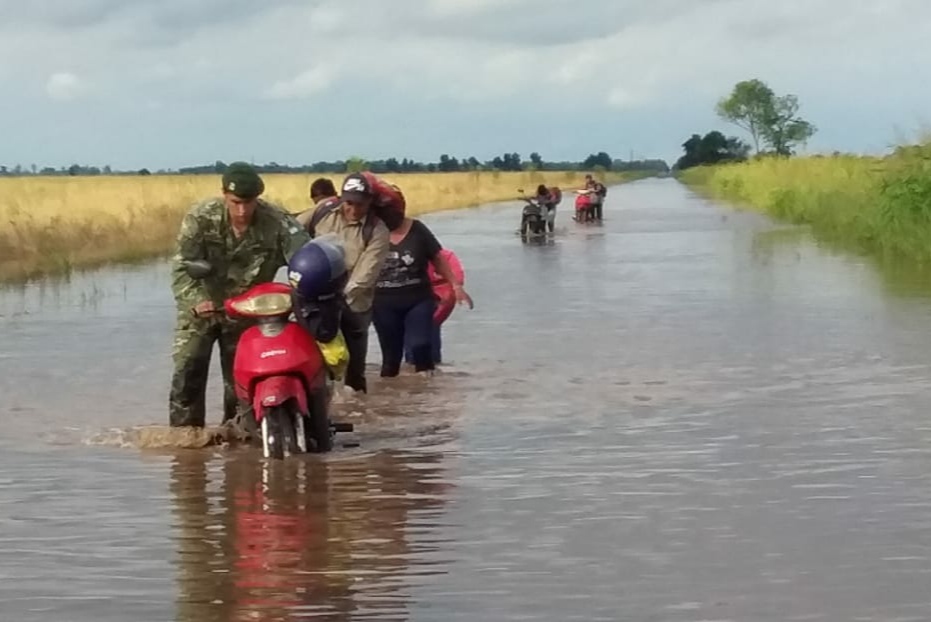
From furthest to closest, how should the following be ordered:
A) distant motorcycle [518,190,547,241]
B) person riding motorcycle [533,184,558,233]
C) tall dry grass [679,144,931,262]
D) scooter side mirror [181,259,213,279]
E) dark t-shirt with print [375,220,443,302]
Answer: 1. person riding motorcycle [533,184,558,233]
2. distant motorcycle [518,190,547,241]
3. tall dry grass [679,144,931,262]
4. dark t-shirt with print [375,220,443,302]
5. scooter side mirror [181,259,213,279]

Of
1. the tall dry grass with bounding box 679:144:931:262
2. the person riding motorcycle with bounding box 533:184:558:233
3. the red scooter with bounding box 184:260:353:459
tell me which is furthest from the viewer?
the person riding motorcycle with bounding box 533:184:558:233

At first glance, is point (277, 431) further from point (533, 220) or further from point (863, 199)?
point (533, 220)

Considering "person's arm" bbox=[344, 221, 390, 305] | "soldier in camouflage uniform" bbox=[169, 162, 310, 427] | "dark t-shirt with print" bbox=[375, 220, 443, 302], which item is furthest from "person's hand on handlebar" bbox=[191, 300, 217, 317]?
"dark t-shirt with print" bbox=[375, 220, 443, 302]

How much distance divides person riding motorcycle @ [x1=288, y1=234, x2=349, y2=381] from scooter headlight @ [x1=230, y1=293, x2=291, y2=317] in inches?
2.7

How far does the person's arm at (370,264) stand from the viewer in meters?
11.5

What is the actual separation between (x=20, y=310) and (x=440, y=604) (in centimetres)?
1444

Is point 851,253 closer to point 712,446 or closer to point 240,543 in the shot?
point 712,446

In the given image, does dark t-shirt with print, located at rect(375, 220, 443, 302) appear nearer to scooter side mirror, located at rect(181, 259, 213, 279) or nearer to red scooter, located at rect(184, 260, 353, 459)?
scooter side mirror, located at rect(181, 259, 213, 279)

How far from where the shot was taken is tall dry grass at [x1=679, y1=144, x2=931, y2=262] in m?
26.7

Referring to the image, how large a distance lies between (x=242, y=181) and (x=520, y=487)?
2.21 m

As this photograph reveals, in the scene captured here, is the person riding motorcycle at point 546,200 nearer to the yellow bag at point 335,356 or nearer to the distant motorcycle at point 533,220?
the distant motorcycle at point 533,220

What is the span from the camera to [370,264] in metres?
11.6

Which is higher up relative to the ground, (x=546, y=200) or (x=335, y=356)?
(x=546, y=200)

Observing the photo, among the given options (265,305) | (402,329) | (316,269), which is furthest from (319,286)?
(402,329)
